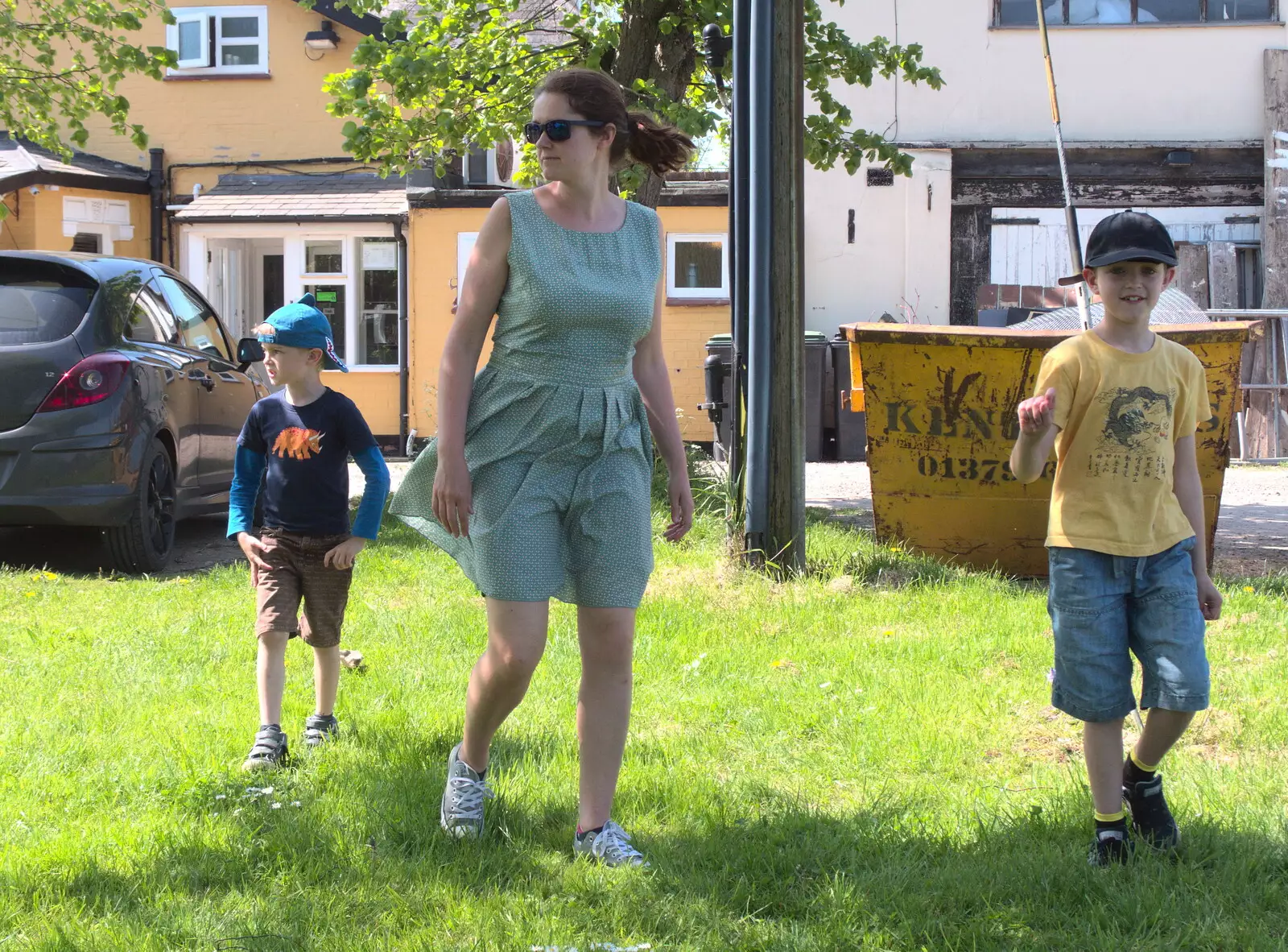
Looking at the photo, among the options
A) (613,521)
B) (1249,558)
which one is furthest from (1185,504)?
(1249,558)

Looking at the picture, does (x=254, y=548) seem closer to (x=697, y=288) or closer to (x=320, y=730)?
(x=320, y=730)

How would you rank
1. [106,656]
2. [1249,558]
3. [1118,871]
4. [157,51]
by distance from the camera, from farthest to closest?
[157,51], [1249,558], [106,656], [1118,871]

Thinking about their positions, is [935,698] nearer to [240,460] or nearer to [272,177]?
[240,460]

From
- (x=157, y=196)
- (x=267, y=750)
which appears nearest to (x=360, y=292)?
(x=157, y=196)

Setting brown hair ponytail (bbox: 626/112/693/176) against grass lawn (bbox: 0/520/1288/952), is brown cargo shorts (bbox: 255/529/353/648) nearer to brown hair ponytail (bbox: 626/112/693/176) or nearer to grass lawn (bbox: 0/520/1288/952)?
grass lawn (bbox: 0/520/1288/952)

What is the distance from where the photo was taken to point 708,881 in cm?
320

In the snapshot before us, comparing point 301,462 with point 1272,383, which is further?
point 1272,383

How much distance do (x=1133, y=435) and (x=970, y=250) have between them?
13415mm

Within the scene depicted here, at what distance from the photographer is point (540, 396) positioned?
10.8ft

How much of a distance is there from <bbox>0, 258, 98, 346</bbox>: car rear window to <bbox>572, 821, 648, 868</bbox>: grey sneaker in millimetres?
5393

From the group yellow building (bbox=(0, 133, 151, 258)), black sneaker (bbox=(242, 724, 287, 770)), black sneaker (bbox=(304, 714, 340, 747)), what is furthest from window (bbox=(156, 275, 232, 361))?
yellow building (bbox=(0, 133, 151, 258))

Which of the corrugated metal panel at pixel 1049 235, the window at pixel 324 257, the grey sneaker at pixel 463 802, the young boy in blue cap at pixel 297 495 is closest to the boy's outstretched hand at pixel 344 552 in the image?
the young boy in blue cap at pixel 297 495

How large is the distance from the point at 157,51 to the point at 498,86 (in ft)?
9.31

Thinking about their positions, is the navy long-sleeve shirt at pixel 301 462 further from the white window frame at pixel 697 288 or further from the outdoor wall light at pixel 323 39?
the outdoor wall light at pixel 323 39
